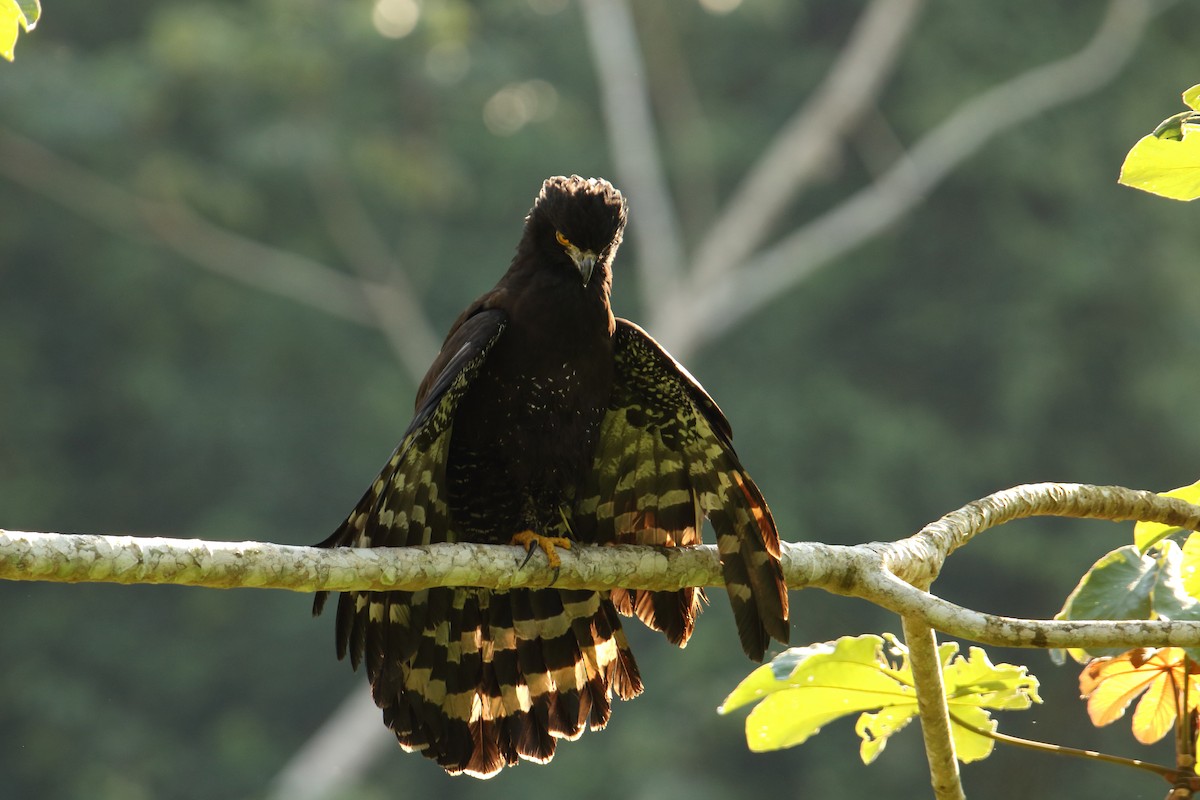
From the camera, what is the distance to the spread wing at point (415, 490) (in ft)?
11.0

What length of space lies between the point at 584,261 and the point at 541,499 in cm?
62

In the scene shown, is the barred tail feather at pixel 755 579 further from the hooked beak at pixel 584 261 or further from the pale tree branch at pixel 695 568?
the hooked beak at pixel 584 261

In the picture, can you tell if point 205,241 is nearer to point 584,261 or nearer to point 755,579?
point 584,261

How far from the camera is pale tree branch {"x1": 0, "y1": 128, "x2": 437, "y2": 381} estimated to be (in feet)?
57.4

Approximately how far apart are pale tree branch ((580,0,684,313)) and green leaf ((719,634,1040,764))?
15.2 m

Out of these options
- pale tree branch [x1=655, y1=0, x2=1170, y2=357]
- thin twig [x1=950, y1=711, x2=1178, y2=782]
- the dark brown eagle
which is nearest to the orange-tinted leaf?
thin twig [x1=950, y1=711, x2=1178, y2=782]

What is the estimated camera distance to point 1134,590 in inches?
117

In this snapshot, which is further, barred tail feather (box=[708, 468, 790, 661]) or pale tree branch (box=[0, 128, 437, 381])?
pale tree branch (box=[0, 128, 437, 381])

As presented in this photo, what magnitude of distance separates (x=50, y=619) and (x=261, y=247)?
565cm

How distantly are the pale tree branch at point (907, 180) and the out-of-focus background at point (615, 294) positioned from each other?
0.06 meters

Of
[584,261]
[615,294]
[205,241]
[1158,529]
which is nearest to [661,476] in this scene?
[584,261]

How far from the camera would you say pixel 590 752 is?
60.7ft

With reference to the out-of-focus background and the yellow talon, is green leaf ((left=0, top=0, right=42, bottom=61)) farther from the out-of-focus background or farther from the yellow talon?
the out-of-focus background

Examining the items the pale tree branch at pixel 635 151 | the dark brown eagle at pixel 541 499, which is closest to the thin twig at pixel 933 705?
the dark brown eagle at pixel 541 499
